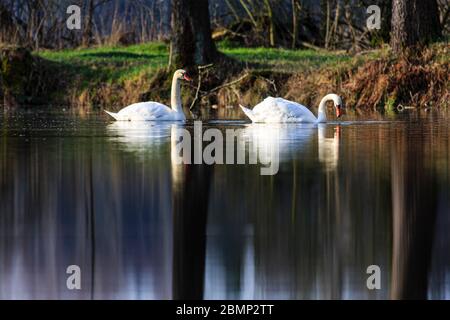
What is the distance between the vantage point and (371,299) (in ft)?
22.2

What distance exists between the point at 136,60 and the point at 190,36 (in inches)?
102

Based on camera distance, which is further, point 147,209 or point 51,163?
point 51,163

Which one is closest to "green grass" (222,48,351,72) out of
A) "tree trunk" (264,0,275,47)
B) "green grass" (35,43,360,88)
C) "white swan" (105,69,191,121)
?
"green grass" (35,43,360,88)

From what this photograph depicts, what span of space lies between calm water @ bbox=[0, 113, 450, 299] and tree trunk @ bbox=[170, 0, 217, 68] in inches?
467

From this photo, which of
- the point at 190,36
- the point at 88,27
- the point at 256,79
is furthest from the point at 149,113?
the point at 88,27

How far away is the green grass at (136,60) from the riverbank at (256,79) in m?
0.02

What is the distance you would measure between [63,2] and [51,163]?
2191 cm

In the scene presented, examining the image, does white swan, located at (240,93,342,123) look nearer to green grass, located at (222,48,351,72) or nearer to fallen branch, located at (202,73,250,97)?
fallen branch, located at (202,73,250,97)

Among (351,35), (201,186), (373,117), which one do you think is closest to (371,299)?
(201,186)

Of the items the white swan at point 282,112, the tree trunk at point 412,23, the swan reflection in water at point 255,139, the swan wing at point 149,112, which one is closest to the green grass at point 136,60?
the tree trunk at point 412,23

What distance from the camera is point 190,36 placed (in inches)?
1024

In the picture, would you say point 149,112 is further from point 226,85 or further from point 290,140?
point 226,85

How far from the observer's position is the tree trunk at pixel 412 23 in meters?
24.4
